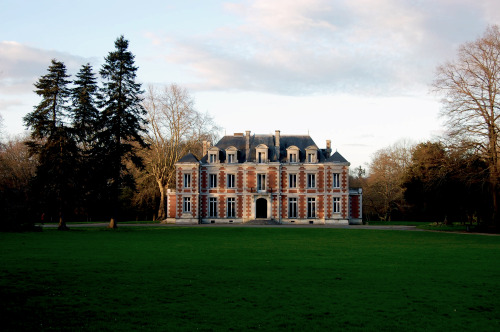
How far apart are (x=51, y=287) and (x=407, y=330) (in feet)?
24.1

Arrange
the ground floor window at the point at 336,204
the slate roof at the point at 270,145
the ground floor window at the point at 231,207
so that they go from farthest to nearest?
the slate roof at the point at 270,145 → the ground floor window at the point at 231,207 → the ground floor window at the point at 336,204

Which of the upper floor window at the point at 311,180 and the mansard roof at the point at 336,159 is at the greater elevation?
the mansard roof at the point at 336,159

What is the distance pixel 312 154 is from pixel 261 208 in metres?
7.71

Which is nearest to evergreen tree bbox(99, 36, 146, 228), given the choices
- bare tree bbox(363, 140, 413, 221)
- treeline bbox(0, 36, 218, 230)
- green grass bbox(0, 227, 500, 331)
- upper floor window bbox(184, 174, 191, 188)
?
treeline bbox(0, 36, 218, 230)

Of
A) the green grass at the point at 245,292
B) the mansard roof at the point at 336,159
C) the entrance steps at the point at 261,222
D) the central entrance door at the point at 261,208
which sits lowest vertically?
the entrance steps at the point at 261,222

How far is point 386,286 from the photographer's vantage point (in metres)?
11.2

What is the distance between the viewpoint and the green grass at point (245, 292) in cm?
800

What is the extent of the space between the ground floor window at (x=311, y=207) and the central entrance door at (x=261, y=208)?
4499 mm

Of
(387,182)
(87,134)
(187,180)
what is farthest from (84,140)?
(387,182)

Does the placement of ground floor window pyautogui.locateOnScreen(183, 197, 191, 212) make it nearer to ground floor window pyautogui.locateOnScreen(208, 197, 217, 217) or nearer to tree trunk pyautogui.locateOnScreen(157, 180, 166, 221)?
ground floor window pyautogui.locateOnScreen(208, 197, 217, 217)

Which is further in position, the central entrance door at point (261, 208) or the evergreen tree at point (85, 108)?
the central entrance door at point (261, 208)

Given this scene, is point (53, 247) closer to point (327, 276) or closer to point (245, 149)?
point (327, 276)

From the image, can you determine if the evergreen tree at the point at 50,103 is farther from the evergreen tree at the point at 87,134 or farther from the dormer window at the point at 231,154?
the dormer window at the point at 231,154

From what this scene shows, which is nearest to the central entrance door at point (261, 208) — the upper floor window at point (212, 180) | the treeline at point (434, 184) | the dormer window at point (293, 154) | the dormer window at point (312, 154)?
the upper floor window at point (212, 180)
